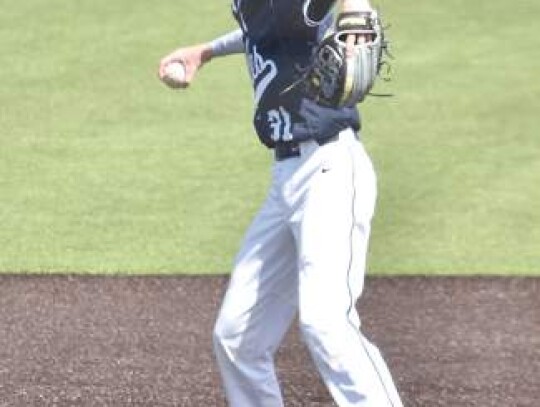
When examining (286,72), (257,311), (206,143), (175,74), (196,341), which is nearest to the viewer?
(286,72)

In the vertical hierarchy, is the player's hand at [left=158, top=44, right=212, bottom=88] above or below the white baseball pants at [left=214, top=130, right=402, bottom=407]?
above

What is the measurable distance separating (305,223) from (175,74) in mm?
825

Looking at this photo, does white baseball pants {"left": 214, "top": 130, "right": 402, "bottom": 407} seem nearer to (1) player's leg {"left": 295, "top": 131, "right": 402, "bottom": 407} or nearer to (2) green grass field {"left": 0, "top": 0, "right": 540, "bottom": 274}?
(1) player's leg {"left": 295, "top": 131, "right": 402, "bottom": 407}

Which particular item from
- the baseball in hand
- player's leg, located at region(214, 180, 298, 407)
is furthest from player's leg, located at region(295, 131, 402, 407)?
the baseball in hand

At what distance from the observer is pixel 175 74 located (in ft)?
15.7

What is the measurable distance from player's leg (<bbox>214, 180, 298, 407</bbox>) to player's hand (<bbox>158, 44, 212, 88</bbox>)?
0.57 m

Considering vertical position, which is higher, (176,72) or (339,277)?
(176,72)

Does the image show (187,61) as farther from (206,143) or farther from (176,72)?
(206,143)

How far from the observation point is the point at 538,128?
35.8 ft

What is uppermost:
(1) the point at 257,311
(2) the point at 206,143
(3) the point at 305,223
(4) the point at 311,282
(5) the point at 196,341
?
(3) the point at 305,223

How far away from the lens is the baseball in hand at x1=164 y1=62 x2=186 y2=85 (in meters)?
4.80

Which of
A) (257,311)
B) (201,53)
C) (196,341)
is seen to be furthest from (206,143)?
(257,311)

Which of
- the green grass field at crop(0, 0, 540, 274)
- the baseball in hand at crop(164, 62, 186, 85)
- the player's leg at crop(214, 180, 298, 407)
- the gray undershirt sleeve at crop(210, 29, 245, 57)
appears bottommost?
the green grass field at crop(0, 0, 540, 274)

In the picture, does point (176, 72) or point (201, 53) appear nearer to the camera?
point (176, 72)
